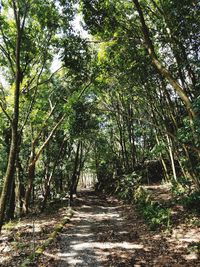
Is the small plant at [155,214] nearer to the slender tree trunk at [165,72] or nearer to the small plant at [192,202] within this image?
the small plant at [192,202]

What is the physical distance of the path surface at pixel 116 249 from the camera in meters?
8.58

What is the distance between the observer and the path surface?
858 cm

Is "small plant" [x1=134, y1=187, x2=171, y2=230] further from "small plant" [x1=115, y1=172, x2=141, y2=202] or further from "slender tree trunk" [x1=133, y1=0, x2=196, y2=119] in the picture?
"slender tree trunk" [x1=133, y1=0, x2=196, y2=119]

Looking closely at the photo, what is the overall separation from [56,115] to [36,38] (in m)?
8.54

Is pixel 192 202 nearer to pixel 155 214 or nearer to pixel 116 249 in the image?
pixel 155 214

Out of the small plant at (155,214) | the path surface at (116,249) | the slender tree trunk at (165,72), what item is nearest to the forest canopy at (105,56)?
the slender tree trunk at (165,72)

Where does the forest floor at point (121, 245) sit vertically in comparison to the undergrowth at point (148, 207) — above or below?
below

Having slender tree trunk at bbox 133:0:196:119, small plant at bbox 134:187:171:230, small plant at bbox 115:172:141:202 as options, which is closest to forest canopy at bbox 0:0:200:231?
slender tree trunk at bbox 133:0:196:119

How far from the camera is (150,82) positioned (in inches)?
536

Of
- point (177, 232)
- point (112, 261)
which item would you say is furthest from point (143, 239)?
point (112, 261)

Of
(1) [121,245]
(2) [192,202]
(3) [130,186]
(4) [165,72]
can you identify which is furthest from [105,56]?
(3) [130,186]

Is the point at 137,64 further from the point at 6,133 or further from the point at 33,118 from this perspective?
the point at 6,133

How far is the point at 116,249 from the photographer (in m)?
9.92

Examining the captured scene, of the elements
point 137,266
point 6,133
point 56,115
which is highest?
point 56,115
